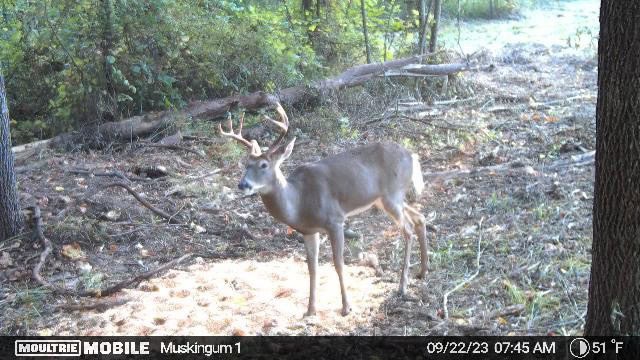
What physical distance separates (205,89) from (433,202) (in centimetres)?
479

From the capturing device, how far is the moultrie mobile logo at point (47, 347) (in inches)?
185

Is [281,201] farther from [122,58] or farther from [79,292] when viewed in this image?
[122,58]

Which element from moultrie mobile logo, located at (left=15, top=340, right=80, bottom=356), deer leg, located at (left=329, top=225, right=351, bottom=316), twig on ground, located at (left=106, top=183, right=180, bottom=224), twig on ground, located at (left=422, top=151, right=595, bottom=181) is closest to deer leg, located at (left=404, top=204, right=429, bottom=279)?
deer leg, located at (left=329, top=225, right=351, bottom=316)

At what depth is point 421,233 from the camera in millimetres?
6082

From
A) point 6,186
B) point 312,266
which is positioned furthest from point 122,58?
point 312,266

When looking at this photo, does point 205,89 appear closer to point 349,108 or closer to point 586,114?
point 349,108

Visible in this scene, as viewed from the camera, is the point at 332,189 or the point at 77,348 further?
the point at 332,189

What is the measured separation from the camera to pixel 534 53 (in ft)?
52.1

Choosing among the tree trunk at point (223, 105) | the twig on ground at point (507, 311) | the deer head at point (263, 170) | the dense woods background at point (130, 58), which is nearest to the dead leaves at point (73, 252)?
the deer head at point (263, 170)

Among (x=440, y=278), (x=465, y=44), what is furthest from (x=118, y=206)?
(x=465, y=44)

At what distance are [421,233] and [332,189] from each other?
978 millimetres

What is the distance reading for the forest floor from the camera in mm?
5098

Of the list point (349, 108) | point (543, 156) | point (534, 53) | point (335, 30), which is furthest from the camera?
point (534, 53)

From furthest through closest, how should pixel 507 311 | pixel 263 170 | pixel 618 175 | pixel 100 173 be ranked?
pixel 100 173, pixel 263 170, pixel 507 311, pixel 618 175
